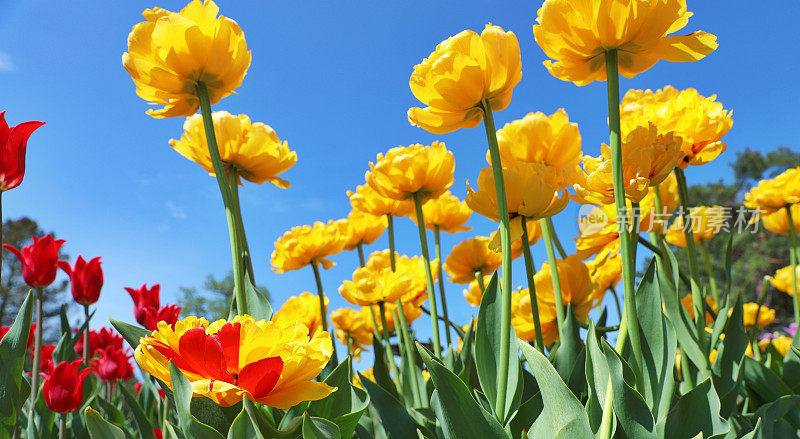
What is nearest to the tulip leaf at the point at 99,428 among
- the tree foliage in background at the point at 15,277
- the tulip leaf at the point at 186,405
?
the tulip leaf at the point at 186,405

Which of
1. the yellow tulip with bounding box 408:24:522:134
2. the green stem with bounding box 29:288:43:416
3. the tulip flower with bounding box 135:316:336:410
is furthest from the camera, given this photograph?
the green stem with bounding box 29:288:43:416

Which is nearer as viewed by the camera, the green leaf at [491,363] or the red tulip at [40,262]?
the green leaf at [491,363]

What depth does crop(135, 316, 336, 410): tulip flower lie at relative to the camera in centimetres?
62

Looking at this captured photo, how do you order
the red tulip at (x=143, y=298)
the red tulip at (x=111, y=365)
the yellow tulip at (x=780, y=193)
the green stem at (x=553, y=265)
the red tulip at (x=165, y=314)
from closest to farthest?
the red tulip at (x=165, y=314)
the green stem at (x=553, y=265)
the red tulip at (x=143, y=298)
the red tulip at (x=111, y=365)
the yellow tulip at (x=780, y=193)

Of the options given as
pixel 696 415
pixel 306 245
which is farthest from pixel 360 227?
pixel 696 415

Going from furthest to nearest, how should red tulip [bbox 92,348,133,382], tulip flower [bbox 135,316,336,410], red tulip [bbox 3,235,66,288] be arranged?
red tulip [bbox 92,348,133,382], red tulip [bbox 3,235,66,288], tulip flower [bbox 135,316,336,410]

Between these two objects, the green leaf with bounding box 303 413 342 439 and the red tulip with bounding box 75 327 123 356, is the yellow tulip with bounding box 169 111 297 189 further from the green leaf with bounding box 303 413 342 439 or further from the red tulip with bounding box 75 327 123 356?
the red tulip with bounding box 75 327 123 356

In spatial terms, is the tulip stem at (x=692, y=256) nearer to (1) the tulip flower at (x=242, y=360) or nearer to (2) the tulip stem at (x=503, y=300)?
(2) the tulip stem at (x=503, y=300)

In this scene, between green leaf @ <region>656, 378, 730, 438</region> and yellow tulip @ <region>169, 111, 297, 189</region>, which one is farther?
yellow tulip @ <region>169, 111, 297, 189</region>

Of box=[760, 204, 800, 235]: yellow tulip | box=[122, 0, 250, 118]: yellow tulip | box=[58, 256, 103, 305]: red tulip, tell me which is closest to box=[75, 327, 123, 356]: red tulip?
box=[58, 256, 103, 305]: red tulip

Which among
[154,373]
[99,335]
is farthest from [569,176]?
[99,335]

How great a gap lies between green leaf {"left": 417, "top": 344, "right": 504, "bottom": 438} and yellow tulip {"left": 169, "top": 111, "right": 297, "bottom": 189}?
2.07ft

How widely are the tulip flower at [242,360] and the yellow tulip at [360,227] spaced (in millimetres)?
1285

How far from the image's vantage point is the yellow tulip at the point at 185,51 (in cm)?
92
